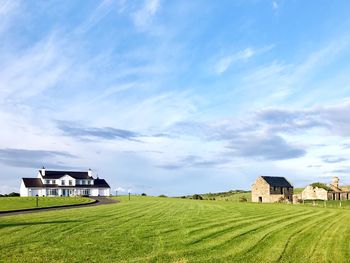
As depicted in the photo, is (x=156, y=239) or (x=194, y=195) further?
(x=194, y=195)

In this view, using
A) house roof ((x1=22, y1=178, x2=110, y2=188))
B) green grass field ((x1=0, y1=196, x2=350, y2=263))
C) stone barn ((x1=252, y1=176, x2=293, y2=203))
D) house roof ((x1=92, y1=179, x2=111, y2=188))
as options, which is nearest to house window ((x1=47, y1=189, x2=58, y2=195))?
house roof ((x1=22, y1=178, x2=110, y2=188))

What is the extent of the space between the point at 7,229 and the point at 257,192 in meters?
93.3

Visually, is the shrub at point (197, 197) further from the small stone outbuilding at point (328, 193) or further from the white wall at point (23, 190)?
the white wall at point (23, 190)

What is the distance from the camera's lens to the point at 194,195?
11456cm

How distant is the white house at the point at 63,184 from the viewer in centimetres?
12106

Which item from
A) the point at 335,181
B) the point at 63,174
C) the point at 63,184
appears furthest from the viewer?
the point at 335,181

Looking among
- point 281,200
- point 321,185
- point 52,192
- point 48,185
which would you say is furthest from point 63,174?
point 321,185

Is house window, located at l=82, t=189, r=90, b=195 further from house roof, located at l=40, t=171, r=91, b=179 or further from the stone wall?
the stone wall

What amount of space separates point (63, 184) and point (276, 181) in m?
66.2

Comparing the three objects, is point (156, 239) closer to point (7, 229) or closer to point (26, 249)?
point (26, 249)

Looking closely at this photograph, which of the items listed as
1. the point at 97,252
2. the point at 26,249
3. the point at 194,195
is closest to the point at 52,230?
the point at 26,249

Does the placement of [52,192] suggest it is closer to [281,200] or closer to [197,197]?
[197,197]

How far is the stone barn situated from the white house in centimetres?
4938

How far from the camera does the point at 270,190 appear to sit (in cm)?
10800
